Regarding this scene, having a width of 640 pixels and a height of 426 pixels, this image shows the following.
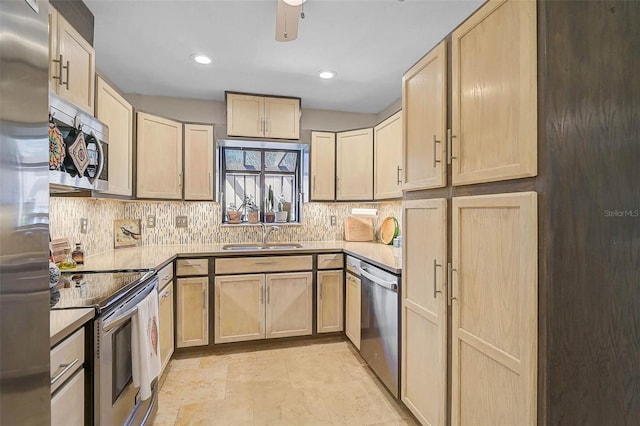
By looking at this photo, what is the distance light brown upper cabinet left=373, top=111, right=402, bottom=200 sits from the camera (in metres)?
2.77

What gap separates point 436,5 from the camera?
5.92 ft

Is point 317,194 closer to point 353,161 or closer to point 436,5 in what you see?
point 353,161

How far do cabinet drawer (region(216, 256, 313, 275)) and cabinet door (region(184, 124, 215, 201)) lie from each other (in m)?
0.74

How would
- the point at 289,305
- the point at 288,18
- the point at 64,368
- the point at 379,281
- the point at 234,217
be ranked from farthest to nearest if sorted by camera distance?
the point at 234,217 → the point at 289,305 → the point at 379,281 → the point at 288,18 → the point at 64,368

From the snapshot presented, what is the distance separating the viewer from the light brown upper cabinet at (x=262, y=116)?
308 cm

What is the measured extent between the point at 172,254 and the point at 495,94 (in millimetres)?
2513

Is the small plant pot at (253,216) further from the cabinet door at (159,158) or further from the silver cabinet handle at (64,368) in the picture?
the silver cabinet handle at (64,368)

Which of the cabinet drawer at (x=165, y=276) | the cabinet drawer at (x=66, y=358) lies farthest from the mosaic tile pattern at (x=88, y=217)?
the cabinet drawer at (x=66, y=358)

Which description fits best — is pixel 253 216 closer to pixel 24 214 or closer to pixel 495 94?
pixel 495 94

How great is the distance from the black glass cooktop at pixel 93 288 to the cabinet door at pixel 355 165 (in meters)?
2.11

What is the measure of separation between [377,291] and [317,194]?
141cm

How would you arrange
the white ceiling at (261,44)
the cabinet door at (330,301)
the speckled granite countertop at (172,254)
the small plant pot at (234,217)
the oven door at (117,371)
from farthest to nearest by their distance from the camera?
1. the small plant pot at (234,217)
2. the cabinet door at (330,301)
3. the speckled granite countertop at (172,254)
4. the white ceiling at (261,44)
5. the oven door at (117,371)

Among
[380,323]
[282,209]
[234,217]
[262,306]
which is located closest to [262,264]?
[262,306]

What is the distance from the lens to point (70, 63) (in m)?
1.61
